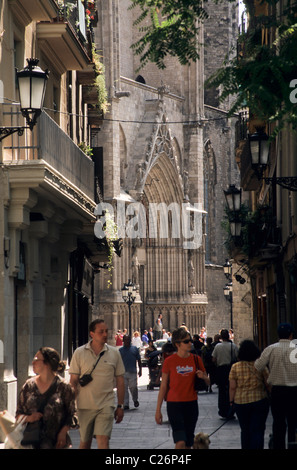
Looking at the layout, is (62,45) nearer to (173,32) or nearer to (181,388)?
(173,32)

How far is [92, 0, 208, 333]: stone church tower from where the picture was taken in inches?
1842

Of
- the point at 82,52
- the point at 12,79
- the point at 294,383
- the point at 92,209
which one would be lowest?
the point at 294,383

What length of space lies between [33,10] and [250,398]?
25.3ft

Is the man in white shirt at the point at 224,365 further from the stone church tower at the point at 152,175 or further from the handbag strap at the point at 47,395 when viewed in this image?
the stone church tower at the point at 152,175

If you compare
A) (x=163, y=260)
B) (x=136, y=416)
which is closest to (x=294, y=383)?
(x=136, y=416)

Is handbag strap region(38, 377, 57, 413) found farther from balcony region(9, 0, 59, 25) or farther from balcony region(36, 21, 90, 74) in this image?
balcony region(36, 21, 90, 74)

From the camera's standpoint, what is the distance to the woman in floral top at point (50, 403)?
803cm

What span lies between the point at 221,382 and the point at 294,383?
7.33m

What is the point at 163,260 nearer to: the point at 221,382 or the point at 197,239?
the point at 197,239

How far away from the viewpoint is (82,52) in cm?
1909

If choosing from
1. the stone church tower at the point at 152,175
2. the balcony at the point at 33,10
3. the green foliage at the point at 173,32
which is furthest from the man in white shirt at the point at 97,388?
the stone church tower at the point at 152,175

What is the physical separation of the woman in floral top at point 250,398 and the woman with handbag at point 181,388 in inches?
15.1

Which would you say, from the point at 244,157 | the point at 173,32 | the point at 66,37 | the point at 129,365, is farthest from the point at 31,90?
the point at 244,157

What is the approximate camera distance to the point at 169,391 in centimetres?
1011
